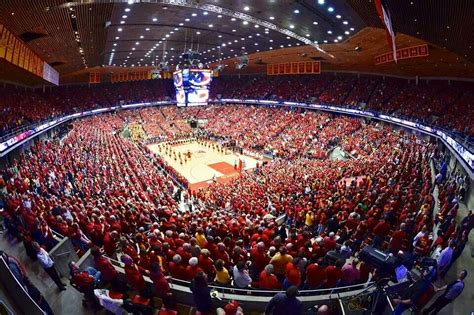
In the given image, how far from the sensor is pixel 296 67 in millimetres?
39188

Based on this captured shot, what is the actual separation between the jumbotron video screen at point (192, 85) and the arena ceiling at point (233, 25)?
10.4ft

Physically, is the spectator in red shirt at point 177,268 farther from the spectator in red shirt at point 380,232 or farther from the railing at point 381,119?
the railing at point 381,119

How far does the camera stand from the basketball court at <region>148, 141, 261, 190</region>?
3028 centimetres

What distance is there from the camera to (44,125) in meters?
30.0

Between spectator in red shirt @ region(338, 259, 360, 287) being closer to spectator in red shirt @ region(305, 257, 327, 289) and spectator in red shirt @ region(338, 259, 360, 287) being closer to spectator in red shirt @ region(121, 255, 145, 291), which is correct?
spectator in red shirt @ region(305, 257, 327, 289)

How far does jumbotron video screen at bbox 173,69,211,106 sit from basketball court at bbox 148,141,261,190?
571 cm

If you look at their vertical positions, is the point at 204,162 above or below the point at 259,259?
below

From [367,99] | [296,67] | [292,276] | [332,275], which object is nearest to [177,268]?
[292,276]

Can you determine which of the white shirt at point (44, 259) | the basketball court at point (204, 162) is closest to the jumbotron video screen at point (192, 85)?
the basketball court at point (204, 162)

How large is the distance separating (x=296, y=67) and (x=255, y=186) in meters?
23.7

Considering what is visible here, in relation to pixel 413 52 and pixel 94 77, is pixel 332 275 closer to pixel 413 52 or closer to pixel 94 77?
pixel 413 52

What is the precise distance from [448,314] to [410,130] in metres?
26.2

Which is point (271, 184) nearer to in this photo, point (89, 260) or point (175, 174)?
point (175, 174)

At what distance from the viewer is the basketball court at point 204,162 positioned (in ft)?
99.3
